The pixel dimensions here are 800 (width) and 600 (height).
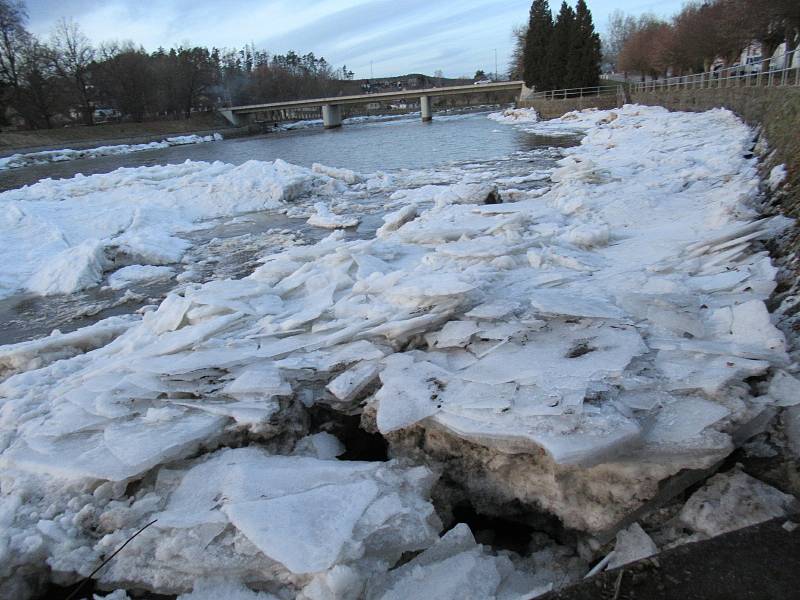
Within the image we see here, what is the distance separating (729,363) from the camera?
8.02ft

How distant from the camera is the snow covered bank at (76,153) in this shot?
31.6 m

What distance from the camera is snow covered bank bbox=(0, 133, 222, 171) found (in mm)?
31578

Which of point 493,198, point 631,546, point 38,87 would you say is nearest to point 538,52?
point 493,198

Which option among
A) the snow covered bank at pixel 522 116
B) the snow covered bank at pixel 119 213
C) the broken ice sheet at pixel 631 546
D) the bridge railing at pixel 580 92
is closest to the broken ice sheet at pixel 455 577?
the broken ice sheet at pixel 631 546

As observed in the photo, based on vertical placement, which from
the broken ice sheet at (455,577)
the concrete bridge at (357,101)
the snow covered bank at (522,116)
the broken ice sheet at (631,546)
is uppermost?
the concrete bridge at (357,101)

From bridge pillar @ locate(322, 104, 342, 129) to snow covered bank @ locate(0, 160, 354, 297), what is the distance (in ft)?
146

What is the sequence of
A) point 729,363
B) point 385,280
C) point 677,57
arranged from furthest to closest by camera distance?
point 677,57, point 385,280, point 729,363

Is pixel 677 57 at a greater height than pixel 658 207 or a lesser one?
greater

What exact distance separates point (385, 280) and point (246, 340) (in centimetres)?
115

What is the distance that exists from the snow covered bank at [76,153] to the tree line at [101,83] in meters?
12.4

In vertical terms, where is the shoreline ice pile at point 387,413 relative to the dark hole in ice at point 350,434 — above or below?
above

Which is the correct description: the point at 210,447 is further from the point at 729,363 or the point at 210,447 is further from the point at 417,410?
the point at 729,363

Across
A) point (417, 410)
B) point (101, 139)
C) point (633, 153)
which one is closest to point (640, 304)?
point (417, 410)

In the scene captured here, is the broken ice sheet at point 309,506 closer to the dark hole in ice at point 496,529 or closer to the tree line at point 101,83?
the dark hole in ice at point 496,529
